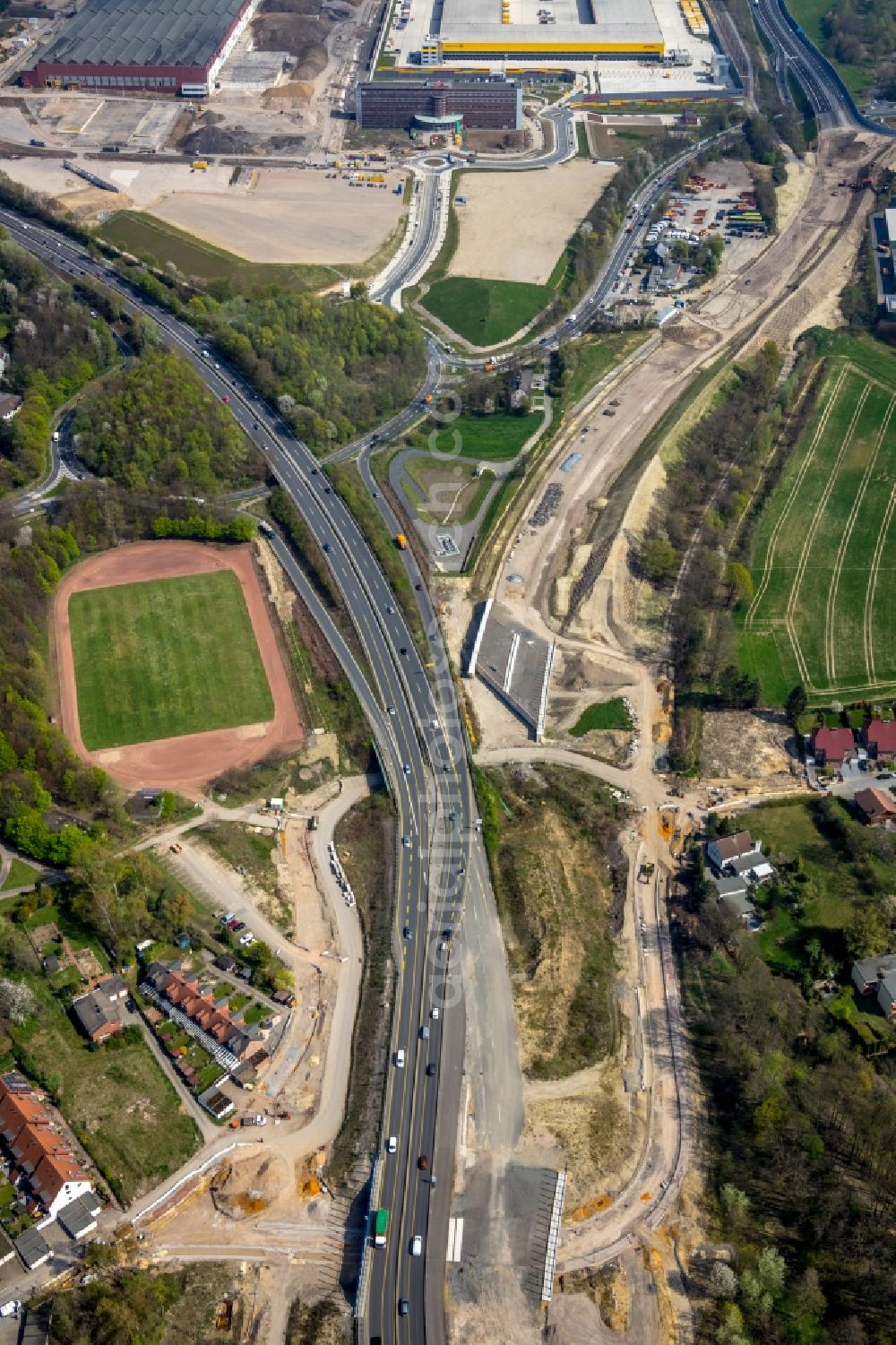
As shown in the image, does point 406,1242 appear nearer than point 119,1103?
Yes

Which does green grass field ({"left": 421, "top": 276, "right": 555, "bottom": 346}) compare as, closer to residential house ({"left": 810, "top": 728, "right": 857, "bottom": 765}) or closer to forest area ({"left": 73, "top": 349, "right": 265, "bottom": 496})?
forest area ({"left": 73, "top": 349, "right": 265, "bottom": 496})

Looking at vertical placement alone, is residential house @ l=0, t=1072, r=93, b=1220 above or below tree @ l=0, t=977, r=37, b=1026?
below

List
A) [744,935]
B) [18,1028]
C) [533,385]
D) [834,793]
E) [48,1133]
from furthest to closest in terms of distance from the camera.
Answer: [533,385]
[834,793]
[744,935]
[18,1028]
[48,1133]

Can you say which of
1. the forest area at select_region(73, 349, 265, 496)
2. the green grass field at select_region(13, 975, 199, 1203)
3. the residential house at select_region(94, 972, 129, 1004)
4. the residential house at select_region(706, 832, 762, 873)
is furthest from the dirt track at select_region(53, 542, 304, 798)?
the residential house at select_region(706, 832, 762, 873)

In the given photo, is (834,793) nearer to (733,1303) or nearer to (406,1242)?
(733,1303)

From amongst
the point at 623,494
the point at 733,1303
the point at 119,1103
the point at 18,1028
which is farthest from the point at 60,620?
the point at 733,1303
